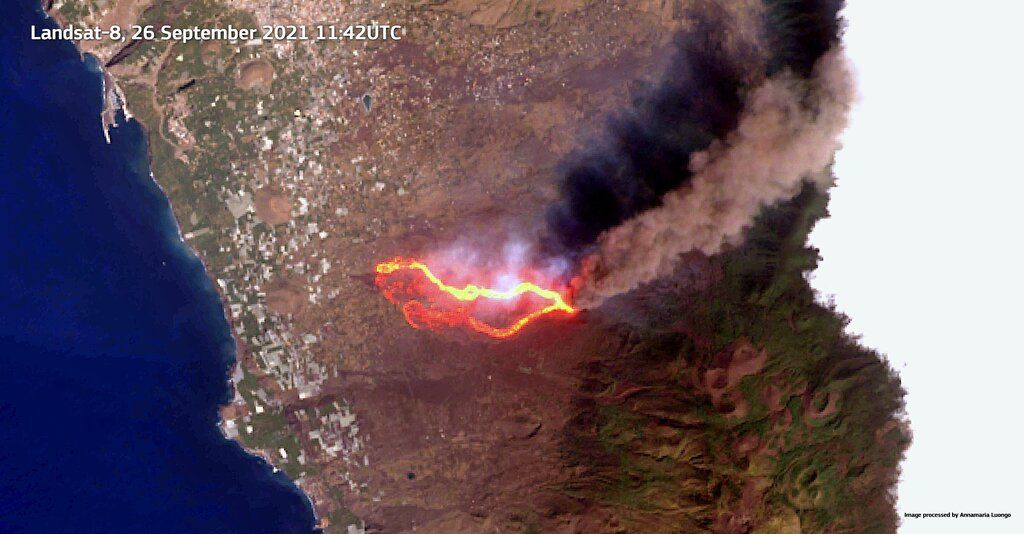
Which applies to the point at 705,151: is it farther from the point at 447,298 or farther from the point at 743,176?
the point at 447,298

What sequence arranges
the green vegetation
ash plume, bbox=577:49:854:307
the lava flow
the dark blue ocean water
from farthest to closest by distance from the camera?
the dark blue ocean water
the lava flow
the green vegetation
ash plume, bbox=577:49:854:307

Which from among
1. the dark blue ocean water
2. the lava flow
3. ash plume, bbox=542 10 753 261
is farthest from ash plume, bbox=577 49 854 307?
the dark blue ocean water

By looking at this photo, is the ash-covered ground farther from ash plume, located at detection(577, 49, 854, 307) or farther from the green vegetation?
ash plume, located at detection(577, 49, 854, 307)

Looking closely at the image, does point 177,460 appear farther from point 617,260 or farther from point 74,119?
point 617,260

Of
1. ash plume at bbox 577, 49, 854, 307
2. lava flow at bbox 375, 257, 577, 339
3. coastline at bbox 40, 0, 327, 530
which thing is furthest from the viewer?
coastline at bbox 40, 0, 327, 530

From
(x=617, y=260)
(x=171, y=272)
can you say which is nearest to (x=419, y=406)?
(x=617, y=260)

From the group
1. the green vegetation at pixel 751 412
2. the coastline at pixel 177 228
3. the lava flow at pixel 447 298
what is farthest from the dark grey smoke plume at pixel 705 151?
the coastline at pixel 177 228

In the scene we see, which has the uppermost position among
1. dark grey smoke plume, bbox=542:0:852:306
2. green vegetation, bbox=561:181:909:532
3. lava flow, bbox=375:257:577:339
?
dark grey smoke plume, bbox=542:0:852:306

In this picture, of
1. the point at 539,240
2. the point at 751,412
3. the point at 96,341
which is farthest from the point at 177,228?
the point at 751,412
